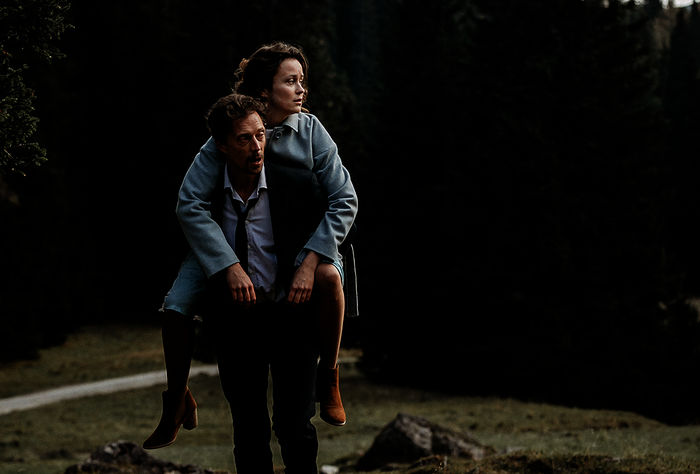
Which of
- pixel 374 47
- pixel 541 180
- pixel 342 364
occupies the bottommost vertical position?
pixel 342 364

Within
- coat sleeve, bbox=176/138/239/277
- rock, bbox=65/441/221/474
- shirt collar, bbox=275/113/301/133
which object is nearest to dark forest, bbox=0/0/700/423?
rock, bbox=65/441/221/474

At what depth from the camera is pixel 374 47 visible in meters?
62.7

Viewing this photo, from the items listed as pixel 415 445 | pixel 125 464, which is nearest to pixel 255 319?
pixel 125 464

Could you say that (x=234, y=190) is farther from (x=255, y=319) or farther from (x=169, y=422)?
(x=169, y=422)

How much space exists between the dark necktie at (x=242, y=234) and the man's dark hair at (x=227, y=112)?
1.03 ft

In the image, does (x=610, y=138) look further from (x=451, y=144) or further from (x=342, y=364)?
(x=342, y=364)

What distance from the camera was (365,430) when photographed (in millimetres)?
13859

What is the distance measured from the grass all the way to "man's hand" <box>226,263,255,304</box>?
2.59 m

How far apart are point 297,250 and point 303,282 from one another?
0.68ft

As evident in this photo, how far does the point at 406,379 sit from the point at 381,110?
26.1ft

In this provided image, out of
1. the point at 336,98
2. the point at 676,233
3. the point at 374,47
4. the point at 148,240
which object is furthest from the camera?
the point at 374,47

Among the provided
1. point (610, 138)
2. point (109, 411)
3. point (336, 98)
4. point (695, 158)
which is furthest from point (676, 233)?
point (109, 411)

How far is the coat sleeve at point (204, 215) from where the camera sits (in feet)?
11.5

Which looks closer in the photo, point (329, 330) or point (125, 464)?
point (329, 330)
